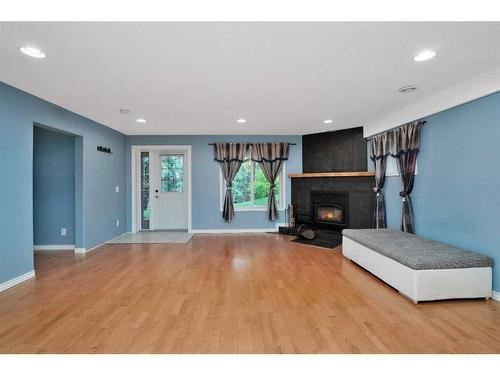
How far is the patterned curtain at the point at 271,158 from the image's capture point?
18.7 ft

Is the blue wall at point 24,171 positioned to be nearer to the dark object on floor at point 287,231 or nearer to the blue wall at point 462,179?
the dark object on floor at point 287,231

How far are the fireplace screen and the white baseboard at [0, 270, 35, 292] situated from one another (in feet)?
15.5

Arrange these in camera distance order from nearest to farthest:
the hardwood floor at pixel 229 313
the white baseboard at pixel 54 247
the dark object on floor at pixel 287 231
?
the hardwood floor at pixel 229 313, the white baseboard at pixel 54 247, the dark object on floor at pixel 287 231

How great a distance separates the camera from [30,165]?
3.10 metres

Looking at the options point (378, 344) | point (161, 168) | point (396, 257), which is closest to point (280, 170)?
point (161, 168)

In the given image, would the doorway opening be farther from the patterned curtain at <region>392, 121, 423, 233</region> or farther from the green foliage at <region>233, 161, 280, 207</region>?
the patterned curtain at <region>392, 121, 423, 233</region>

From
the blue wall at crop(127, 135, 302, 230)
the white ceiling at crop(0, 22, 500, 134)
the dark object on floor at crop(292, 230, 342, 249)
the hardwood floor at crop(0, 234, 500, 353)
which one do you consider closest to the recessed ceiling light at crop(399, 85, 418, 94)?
the white ceiling at crop(0, 22, 500, 134)

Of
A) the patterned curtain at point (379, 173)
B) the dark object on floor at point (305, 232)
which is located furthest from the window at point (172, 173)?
the patterned curtain at point (379, 173)

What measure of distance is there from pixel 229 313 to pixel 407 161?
125 inches

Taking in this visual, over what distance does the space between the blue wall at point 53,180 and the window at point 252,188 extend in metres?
3.12

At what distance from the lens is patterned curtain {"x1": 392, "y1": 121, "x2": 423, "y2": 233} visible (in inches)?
138

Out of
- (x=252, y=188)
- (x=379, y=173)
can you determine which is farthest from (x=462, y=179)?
(x=252, y=188)

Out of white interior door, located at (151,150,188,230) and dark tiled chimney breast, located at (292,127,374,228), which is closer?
dark tiled chimney breast, located at (292,127,374,228)
